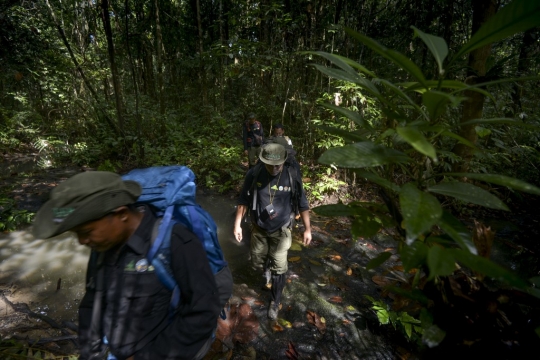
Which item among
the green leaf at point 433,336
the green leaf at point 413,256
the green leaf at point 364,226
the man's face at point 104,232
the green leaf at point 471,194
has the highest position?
the green leaf at point 471,194

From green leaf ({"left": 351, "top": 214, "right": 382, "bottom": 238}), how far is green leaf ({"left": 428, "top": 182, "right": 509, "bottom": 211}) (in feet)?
0.63

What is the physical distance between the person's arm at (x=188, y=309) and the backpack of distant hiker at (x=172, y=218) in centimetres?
7

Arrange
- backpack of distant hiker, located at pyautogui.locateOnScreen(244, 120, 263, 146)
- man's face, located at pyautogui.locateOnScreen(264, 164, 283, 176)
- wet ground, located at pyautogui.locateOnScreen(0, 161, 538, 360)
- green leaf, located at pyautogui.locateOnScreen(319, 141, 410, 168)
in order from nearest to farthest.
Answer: green leaf, located at pyautogui.locateOnScreen(319, 141, 410, 168) < wet ground, located at pyautogui.locateOnScreen(0, 161, 538, 360) < man's face, located at pyautogui.locateOnScreen(264, 164, 283, 176) < backpack of distant hiker, located at pyautogui.locateOnScreen(244, 120, 263, 146)

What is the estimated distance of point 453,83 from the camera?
76cm

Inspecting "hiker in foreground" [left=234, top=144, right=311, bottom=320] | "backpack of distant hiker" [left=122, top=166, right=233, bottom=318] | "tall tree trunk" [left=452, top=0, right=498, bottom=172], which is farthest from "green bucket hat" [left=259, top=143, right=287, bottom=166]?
"tall tree trunk" [left=452, top=0, right=498, bottom=172]

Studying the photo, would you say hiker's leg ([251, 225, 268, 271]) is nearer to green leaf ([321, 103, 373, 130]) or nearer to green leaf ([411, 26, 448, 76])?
green leaf ([321, 103, 373, 130])

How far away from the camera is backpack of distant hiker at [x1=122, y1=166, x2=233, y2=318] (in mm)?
1440

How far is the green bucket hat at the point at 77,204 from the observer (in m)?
1.25

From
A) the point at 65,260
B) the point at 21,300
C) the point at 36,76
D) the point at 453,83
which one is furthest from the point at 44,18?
the point at 453,83

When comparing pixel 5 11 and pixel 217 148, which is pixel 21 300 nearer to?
pixel 217 148

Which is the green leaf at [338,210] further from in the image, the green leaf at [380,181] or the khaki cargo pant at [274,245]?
the khaki cargo pant at [274,245]

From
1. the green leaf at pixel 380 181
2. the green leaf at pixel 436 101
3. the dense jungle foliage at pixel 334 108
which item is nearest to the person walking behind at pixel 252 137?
the dense jungle foliage at pixel 334 108

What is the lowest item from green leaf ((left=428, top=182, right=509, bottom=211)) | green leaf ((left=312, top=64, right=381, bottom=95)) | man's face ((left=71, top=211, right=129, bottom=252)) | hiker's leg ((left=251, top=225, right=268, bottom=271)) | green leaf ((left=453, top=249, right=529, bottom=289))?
hiker's leg ((left=251, top=225, right=268, bottom=271))

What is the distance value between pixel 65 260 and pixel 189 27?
12968mm
